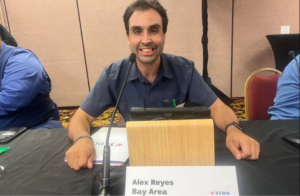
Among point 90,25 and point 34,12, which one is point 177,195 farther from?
point 34,12

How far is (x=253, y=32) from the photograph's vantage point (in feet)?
1.34

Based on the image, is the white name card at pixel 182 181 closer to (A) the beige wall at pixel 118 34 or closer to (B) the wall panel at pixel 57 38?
(A) the beige wall at pixel 118 34

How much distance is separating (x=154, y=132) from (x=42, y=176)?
26 cm

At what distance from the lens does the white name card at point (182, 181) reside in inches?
10.8

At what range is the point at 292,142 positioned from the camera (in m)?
0.28

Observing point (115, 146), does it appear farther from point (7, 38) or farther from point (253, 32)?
point (7, 38)

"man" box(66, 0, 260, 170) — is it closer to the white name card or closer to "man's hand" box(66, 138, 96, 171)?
"man's hand" box(66, 138, 96, 171)

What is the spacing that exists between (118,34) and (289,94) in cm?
47

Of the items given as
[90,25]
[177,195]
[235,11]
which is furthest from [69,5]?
[177,195]

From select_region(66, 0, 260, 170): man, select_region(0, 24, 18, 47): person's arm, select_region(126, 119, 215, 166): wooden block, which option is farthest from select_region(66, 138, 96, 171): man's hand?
select_region(0, 24, 18, 47): person's arm

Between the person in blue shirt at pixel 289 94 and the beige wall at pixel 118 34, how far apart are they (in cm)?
6

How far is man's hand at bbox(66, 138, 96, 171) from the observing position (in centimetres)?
42

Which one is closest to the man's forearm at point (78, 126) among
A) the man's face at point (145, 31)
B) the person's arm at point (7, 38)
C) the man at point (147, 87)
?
the man at point (147, 87)

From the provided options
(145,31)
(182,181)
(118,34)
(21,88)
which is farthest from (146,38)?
(21,88)
